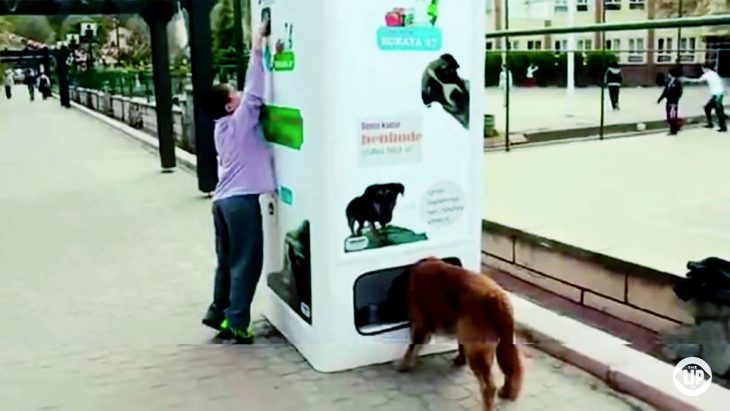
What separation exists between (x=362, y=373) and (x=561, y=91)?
1314 cm

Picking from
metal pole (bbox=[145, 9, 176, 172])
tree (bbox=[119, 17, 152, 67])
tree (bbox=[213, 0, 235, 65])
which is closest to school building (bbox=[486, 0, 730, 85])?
tree (bbox=[213, 0, 235, 65])

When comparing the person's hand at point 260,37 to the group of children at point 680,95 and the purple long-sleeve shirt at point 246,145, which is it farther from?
the group of children at point 680,95

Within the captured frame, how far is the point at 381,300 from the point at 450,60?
4.01ft

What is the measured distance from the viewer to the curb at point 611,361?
3205mm

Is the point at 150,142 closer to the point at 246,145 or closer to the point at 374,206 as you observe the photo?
the point at 246,145

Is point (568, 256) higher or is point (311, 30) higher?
point (311, 30)

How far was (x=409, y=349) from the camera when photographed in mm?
3756

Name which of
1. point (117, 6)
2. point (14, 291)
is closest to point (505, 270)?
point (14, 291)

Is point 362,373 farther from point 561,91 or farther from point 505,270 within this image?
point 561,91

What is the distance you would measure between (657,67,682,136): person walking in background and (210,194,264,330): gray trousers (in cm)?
694

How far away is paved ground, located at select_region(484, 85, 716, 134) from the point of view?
36.8 ft

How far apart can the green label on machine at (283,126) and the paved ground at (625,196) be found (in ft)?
8.09

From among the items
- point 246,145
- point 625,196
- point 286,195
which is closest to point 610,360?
point 286,195

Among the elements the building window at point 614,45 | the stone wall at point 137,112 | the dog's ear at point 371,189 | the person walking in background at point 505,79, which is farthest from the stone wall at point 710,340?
the stone wall at point 137,112
